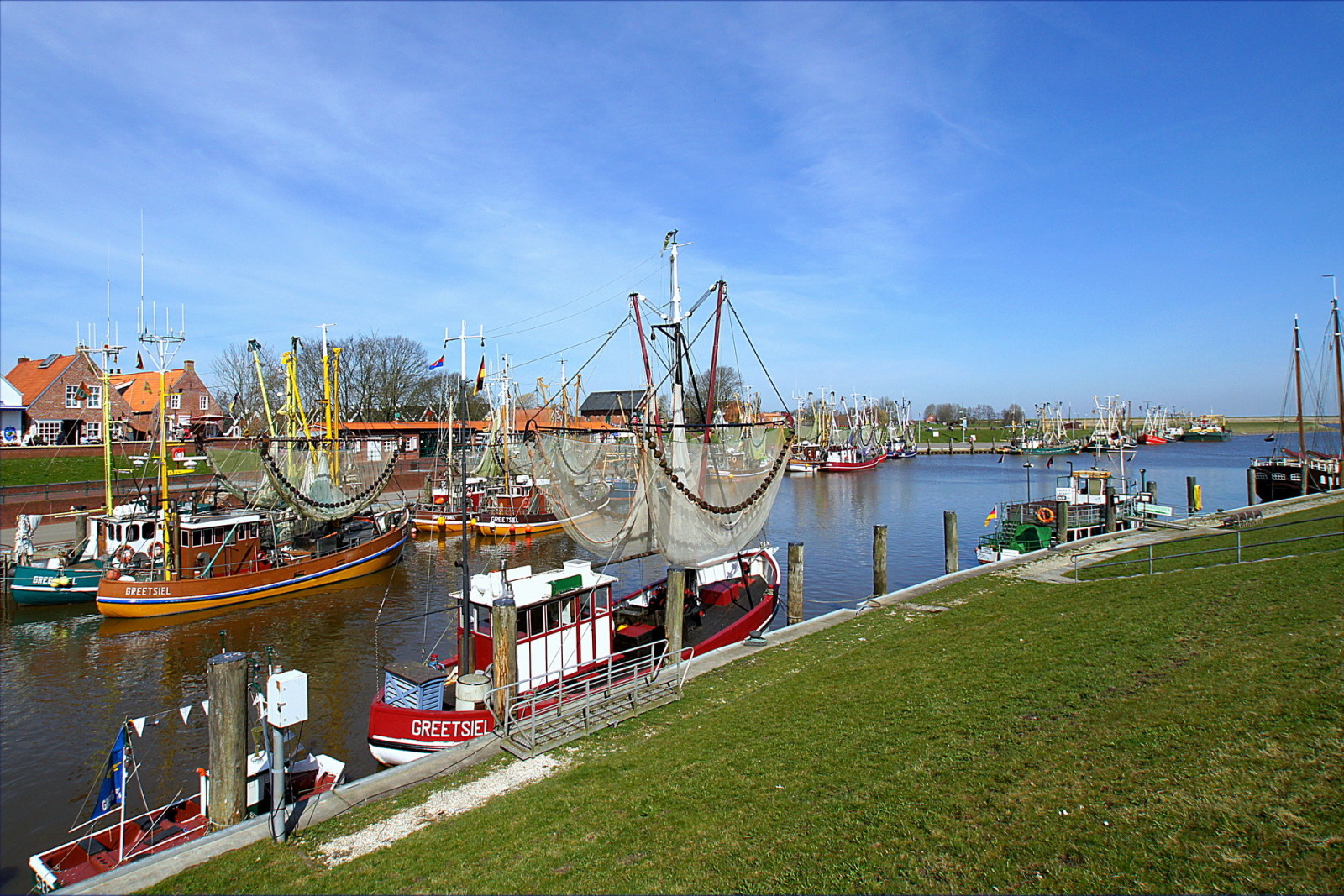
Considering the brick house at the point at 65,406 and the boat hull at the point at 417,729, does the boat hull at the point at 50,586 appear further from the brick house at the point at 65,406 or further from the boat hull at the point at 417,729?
the brick house at the point at 65,406

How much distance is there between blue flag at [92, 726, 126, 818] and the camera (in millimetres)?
12227

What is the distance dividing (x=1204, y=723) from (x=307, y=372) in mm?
89152

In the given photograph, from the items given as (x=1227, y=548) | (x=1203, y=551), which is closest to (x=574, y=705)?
(x=1227, y=548)

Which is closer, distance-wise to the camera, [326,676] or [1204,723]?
[1204,723]

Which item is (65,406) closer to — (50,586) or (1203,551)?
(50,586)

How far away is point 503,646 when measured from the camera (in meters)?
14.8

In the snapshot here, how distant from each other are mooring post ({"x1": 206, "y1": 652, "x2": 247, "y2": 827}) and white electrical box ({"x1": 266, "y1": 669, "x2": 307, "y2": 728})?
1044mm

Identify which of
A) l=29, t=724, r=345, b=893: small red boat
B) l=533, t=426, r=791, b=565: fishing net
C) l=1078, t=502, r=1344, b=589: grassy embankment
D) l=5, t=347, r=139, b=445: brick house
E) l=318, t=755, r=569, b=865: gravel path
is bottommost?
l=29, t=724, r=345, b=893: small red boat

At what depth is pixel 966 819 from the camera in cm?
755

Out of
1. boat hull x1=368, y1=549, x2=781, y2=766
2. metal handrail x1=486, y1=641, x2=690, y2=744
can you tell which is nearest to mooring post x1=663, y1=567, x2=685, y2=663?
metal handrail x1=486, y1=641, x2=690, y2=744

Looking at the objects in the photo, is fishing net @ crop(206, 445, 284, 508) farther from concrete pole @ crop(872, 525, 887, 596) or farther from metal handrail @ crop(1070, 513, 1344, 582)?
metal handrail @ crop(1070, 513, 1344, 582)

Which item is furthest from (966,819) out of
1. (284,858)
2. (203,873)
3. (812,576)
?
(812,576)

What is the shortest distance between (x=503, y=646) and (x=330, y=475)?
2864 cm

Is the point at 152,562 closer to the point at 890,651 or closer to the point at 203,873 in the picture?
the point at 203,873
